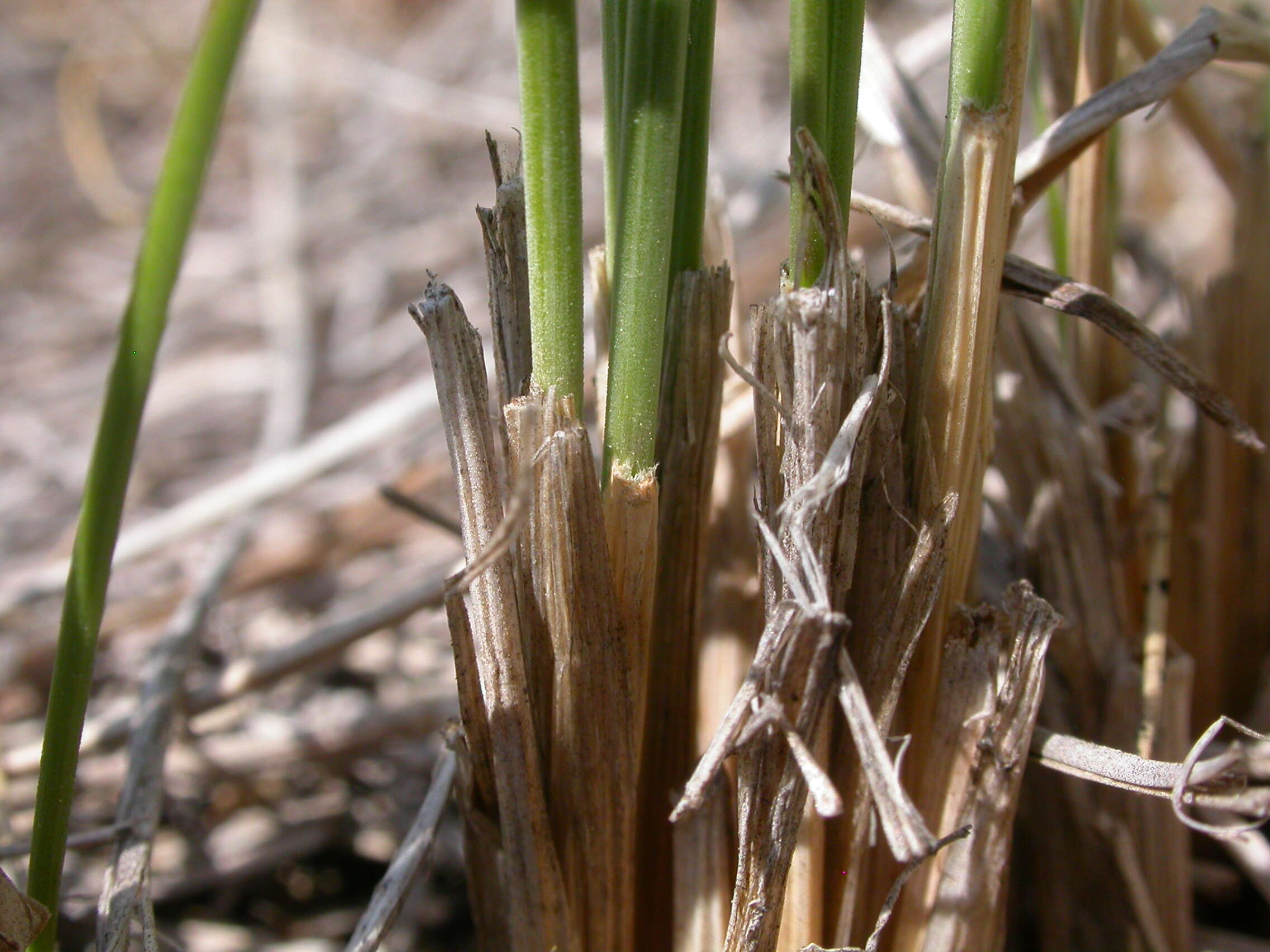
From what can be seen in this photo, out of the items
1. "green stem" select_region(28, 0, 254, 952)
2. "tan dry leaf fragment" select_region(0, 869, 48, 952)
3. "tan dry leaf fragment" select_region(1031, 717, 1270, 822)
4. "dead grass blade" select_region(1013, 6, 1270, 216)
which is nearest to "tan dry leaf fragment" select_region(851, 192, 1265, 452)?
A: "dead grass blade" select_region(1013, 6, 1270, 216)

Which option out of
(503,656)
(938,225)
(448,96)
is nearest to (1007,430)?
(938,225)

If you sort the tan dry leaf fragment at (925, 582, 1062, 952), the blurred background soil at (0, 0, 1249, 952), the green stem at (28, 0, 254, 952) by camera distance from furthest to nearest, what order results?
the blurred background soil at (0, 0, 1249, 952) → the tan dry leaf fragment at (925, 582, 1062, 952) → the green stem at (28, 0, 254, 952)

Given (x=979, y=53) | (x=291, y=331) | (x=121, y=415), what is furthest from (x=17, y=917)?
(x=291, y=331)

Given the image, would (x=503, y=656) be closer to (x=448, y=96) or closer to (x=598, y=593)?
(x=598, y=593)

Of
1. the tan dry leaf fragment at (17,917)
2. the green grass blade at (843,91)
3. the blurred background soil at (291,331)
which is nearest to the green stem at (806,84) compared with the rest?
the green grass blade at (843,91)

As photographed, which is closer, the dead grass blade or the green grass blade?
the green grass blade

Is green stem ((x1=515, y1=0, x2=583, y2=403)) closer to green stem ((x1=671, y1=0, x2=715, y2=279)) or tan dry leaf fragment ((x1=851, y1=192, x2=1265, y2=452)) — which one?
green stem ((x1=671, y1=0, x2=715, y2=279))
